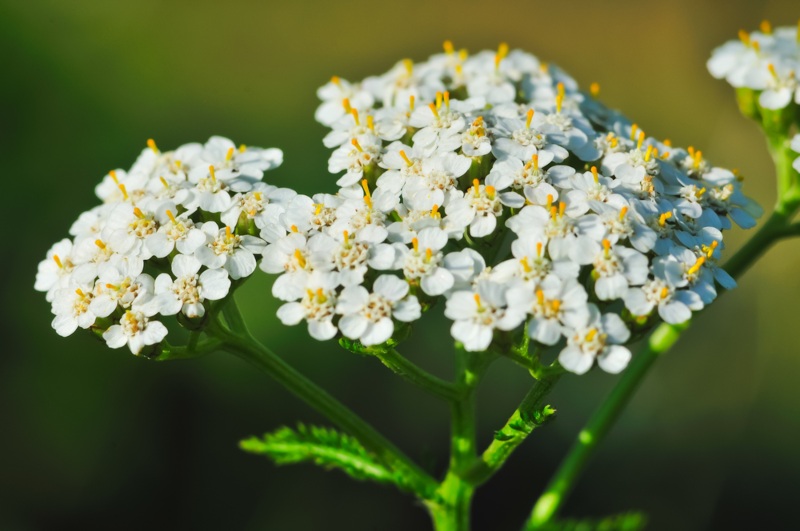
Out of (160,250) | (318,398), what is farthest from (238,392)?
(160,250)

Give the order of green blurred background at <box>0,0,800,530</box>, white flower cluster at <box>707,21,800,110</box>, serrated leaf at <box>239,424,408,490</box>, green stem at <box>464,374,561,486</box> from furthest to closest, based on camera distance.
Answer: green blurred background at <box>0,0,800,530</box>, white flower cluster at <box>707,21,800,110</box>, serrated leaf at <box>239,424,408,490</box>, green stem at <box>464,374,561,486</box>

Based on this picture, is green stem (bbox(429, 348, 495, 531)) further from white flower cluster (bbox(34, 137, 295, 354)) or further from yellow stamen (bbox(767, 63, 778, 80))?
yellow stamen (bbox(767, 63, 778, 80))

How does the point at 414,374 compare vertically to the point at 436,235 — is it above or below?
below

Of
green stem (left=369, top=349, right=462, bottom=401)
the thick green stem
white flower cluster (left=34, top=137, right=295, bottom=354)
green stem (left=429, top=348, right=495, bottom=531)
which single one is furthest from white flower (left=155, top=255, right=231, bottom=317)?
the thick green stem

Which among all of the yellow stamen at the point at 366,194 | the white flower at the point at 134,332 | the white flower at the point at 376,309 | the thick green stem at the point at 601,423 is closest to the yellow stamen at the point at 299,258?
the white flower at the point at 376,309

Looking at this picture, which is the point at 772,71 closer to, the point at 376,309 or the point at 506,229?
the point at 506,229
